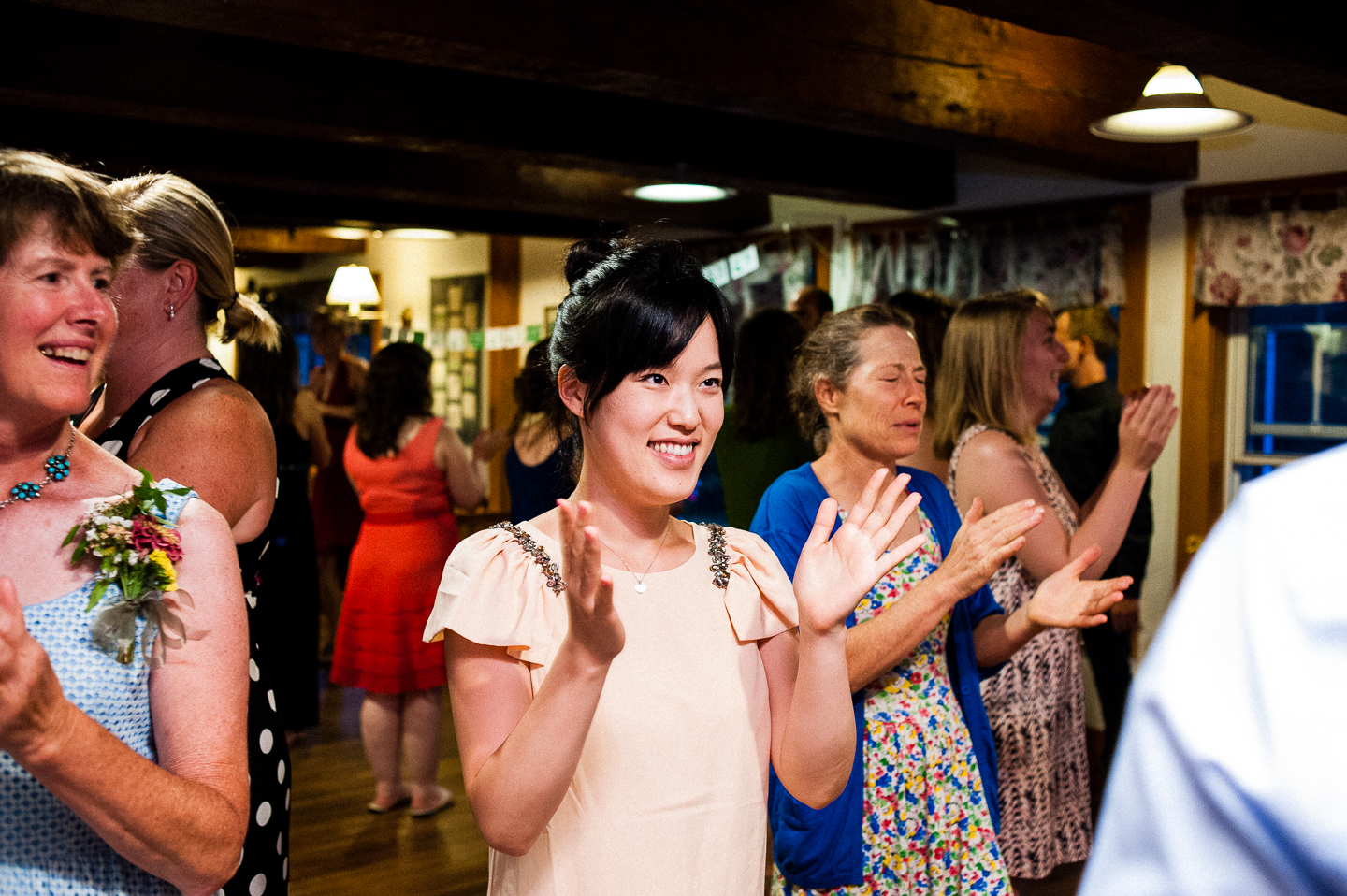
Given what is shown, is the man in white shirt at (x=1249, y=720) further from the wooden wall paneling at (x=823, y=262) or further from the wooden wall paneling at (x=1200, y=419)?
the wooden wall paneling at (x=823, y=262)

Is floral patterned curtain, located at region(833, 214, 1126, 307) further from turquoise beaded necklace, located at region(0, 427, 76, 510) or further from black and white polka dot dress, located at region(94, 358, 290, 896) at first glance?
turquoise beaded necklace, located at region(0, 427, 76, 510)

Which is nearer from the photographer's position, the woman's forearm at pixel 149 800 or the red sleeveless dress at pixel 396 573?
the woman's forearm at pixel 149 800

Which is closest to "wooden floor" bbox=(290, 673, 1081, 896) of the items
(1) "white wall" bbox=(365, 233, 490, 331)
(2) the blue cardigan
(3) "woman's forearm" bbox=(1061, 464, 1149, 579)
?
(3) "woman's forearm" bbox=(1061, 464, 1149, 579)

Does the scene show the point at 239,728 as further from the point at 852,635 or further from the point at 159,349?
the point at 852,635

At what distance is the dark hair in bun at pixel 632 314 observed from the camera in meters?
1.32

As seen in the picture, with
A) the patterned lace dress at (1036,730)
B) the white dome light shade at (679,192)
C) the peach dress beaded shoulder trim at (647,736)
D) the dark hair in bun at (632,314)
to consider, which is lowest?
the patterned lace dress at (1036,730)

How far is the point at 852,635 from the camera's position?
1903 mm

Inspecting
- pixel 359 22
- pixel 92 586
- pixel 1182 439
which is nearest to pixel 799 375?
pixel 359 22

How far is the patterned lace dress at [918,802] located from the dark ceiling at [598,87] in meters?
1.67

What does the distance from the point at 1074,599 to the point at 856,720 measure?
0.44 metres

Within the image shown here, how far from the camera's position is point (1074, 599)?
1.93m

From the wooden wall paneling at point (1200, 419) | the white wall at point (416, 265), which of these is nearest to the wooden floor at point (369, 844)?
the wooden wall paneling at point (1200, 419)

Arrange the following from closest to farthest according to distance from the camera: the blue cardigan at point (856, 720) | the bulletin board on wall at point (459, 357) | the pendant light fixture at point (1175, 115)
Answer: the blue cardigan at point (856, 720) < the pendant light fixture at point (1175, 115) < the bulletin board on wall at point (459, 357)

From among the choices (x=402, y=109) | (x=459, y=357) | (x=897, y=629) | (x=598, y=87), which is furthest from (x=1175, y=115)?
(x=459, y=357)
